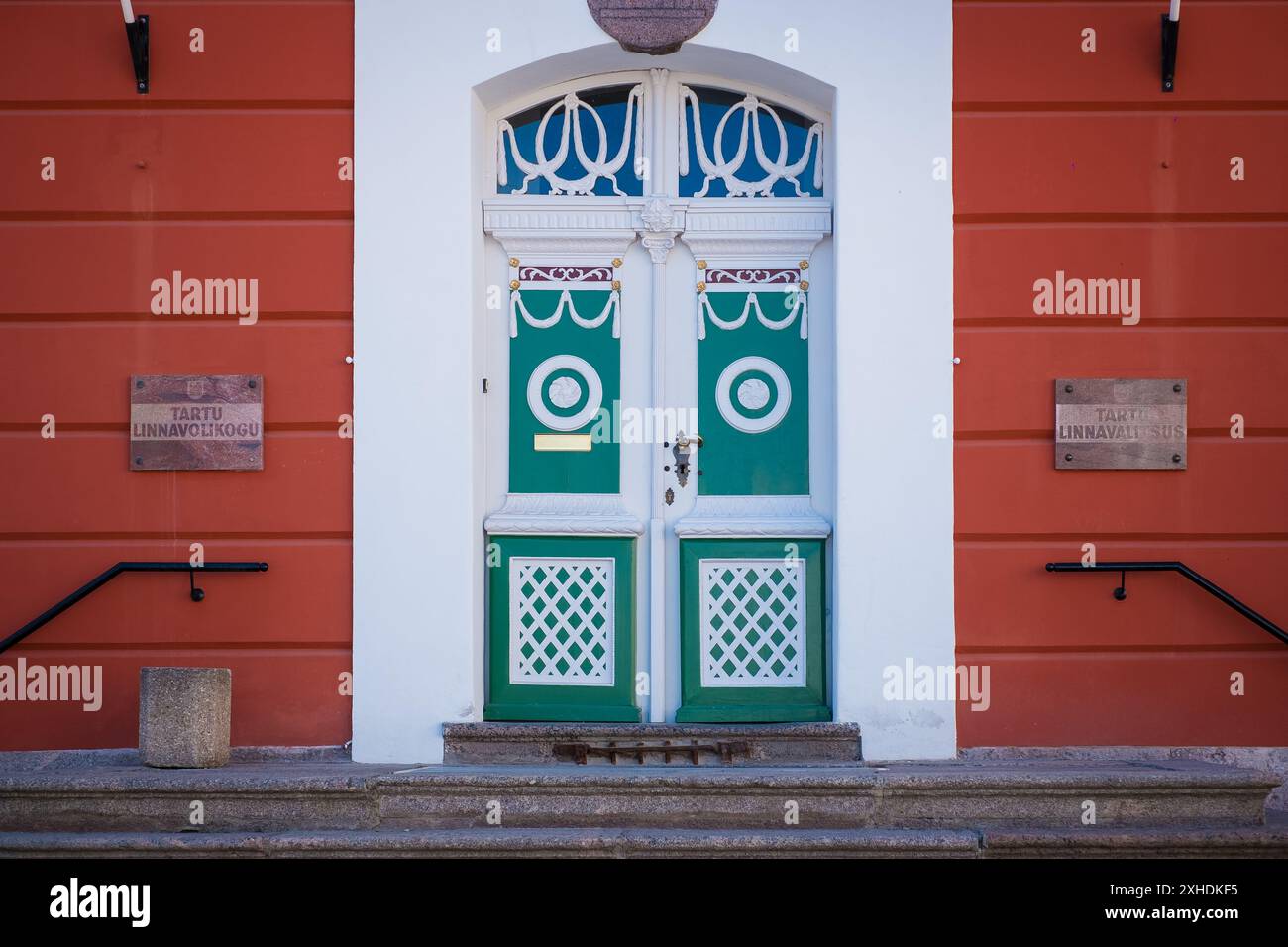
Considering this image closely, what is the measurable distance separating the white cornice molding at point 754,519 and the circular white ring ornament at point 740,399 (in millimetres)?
370

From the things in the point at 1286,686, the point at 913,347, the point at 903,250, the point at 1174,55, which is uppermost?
the point at 1174,55

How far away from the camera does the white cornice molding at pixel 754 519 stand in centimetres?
675

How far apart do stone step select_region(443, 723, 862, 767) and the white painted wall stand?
120mm

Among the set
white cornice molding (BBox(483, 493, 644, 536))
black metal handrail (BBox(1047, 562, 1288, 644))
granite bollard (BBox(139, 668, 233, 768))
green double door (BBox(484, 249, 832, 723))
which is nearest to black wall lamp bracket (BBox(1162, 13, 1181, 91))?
green double door (BBox(484, 249, 832, 723))

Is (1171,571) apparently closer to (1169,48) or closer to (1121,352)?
(1121,352)

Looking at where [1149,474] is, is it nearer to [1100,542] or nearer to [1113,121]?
[1100,542]

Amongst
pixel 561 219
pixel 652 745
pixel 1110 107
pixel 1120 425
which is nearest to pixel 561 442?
pixel 561 219

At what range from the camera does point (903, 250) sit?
659cm

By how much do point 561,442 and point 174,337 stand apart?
1972mm

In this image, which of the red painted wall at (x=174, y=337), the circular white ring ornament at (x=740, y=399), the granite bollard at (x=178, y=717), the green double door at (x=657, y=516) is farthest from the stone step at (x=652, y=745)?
the circular white ring ornament at (x=740, y=399)

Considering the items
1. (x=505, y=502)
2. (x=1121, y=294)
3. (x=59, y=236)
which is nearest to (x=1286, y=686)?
(x=1121, y=294)

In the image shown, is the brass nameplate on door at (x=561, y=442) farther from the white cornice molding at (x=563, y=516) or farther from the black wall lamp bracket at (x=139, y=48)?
the black wall lamp bracket at (x=139, y=48)

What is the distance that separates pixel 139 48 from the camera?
21.5 feet

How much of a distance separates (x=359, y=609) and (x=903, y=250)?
3.18 m
